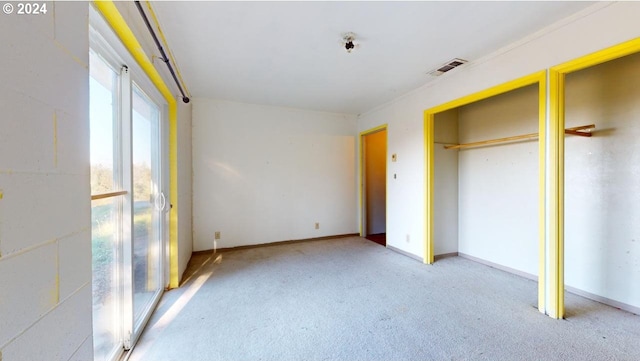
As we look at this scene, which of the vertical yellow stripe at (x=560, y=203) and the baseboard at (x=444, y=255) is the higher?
the vertical yellow stripe at (x=560, y=203)

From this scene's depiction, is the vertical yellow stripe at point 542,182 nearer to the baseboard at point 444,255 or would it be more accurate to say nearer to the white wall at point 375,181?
the baseboard at point 444,255

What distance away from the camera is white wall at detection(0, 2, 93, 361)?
0.61 m

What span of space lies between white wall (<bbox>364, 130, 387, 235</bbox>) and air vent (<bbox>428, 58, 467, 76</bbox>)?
6.92 ft

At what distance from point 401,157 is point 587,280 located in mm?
2334

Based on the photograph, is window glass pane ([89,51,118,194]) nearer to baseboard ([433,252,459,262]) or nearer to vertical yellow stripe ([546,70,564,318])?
vertical yellow stripe ([546,70,564,318])

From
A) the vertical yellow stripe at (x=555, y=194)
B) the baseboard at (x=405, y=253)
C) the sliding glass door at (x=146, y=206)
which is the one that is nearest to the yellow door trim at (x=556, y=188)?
the vertical yellow stripe at (x=555, y=194)

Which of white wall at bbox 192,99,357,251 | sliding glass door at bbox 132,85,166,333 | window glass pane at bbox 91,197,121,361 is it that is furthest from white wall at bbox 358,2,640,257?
window glass pane at bbox 91,197,121,361

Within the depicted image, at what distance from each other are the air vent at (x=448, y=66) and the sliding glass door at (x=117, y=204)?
2.92 meters

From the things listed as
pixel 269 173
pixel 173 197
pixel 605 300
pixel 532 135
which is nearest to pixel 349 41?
pixel 532 135

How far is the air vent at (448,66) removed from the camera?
2595mm

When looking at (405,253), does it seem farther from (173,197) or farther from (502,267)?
(173,197)

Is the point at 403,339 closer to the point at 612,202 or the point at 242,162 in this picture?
the point at 612,202

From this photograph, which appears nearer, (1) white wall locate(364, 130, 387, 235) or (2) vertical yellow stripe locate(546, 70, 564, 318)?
(2) vertical yellow stripe locate(546, 70, 564, 318)

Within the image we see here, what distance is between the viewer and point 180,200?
9.34 ft
